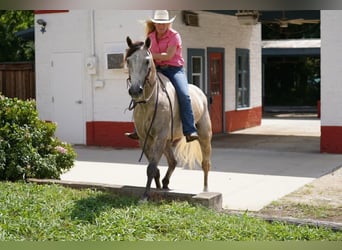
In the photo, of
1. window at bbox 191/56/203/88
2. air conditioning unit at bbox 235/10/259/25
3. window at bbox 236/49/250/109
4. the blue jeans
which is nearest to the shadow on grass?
the blue jeans

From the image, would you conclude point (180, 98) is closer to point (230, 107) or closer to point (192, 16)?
point (192, 16)

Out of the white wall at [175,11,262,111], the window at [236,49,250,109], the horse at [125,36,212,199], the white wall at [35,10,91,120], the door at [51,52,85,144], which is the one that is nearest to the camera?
the horse at [125,36,212,199]

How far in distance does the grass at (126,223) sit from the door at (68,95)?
7.24 m

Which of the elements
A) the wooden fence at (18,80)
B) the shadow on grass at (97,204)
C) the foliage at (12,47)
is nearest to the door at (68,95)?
the wooden fence at (18,80)

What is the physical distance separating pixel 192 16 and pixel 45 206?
8.08 meters

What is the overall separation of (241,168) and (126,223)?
195 inches

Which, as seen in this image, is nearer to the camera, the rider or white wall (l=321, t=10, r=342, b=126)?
the rider

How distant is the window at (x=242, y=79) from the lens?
15.3 metres

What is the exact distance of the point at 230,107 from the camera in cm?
1495

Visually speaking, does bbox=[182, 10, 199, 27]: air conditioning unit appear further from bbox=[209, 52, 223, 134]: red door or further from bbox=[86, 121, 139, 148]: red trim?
bbox=[86, 121, 139, 148]: red trim

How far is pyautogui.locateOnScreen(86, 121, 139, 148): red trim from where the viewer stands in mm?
12258

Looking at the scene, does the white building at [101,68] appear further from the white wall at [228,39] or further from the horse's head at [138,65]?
the horse's head at [138,65]

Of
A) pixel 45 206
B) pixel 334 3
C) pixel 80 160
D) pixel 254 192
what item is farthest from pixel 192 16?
pixel 334 3

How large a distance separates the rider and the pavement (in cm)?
76
